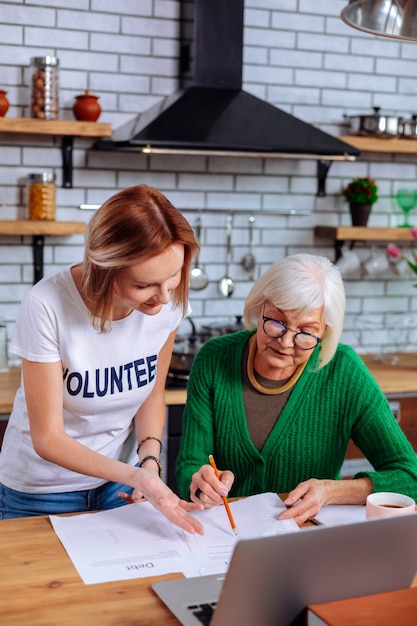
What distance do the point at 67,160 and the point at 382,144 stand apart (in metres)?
1.44

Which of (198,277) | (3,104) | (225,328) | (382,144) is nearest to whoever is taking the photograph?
(3,104)

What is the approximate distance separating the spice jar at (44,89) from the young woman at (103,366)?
153 cm

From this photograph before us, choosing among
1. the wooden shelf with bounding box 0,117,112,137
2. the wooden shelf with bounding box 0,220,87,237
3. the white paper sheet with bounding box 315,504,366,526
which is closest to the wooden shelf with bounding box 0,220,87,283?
the wooden shelf with bounding box 0,220,87,237

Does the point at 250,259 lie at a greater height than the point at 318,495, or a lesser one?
greater

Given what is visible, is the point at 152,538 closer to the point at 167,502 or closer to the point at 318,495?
the point at 167,502

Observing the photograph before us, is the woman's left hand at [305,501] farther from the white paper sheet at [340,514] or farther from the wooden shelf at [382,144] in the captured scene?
the wooden shelf at [382,144]

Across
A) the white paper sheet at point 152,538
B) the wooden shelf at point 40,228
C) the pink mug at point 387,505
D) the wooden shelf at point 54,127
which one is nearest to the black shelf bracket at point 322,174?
the wooden shelf at point 54,127

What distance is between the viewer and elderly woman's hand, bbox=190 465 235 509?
190 centimetres

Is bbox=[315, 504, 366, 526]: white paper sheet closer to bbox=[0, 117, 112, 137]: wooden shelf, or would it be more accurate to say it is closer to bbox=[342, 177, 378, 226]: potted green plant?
bbox=[0, 117, 112, 137]: wooden shelf

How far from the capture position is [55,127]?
342 cm

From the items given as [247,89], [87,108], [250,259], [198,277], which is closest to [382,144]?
[247,89]

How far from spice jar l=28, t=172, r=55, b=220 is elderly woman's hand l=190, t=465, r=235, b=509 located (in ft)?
6.04

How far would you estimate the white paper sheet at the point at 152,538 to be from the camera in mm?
1638

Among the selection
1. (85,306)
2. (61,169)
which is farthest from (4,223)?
(85,306)
